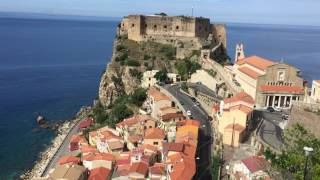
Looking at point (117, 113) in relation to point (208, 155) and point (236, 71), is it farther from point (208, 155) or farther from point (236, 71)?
point (208, 155)

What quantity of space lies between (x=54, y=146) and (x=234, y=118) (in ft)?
74.8

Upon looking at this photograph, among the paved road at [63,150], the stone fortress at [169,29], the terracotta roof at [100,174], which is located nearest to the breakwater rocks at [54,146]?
the paved road at [63,150]

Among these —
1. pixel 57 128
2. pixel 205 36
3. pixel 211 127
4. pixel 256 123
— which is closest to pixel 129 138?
pixel 211 127

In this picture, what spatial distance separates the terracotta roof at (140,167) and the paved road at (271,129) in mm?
8197

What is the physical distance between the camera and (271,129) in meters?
29.4

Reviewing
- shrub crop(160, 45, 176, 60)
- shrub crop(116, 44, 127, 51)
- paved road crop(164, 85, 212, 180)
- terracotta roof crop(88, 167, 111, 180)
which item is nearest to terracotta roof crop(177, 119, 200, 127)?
paved road crop(164, 85, 212, 180)

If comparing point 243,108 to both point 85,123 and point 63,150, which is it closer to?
point 63,150

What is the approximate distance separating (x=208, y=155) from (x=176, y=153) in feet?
8.47

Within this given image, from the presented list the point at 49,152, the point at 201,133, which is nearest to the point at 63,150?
the point at 49,152

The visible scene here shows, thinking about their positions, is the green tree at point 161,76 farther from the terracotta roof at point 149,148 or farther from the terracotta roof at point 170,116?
the terracotta roof at point 149,148

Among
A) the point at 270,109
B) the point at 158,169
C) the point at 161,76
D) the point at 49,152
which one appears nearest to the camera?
the point at 158,169

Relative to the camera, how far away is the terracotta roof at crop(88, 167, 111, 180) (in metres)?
30.8

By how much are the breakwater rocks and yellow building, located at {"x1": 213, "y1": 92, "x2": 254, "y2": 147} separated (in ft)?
55.6

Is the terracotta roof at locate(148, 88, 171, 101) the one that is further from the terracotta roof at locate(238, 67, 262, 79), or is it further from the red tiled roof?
the red tiled roof
